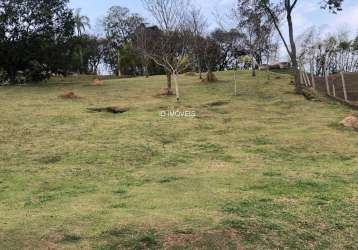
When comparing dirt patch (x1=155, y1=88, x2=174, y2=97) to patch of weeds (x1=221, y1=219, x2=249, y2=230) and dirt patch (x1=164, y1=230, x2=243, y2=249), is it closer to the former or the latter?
patch of weeds (x1=221, y1=219, x2=249, y2=230)

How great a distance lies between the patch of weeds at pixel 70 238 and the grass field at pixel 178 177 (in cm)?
2

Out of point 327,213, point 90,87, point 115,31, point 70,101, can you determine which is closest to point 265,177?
point 327,213

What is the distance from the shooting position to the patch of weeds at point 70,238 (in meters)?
5.99

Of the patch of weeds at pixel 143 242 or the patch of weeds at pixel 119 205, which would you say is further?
the patch of weeds at pixel 119 205

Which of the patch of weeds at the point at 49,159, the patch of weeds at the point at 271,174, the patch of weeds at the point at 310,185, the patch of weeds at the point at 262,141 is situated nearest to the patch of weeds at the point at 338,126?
the patch of weeds at the point at 262,141

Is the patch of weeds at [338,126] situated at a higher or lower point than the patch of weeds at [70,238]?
lower

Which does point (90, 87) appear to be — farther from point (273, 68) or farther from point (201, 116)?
point (273, 68)

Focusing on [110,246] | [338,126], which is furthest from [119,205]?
[338,126]

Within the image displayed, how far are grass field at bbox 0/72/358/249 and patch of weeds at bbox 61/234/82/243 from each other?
23 millimetres

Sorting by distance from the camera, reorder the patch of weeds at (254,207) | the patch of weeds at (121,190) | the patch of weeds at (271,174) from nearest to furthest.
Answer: the patch of weeds at (254,207) → the patch of weeds at (121,190) → the patch of weeds at (271,174)

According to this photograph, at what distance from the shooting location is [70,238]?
6055mm

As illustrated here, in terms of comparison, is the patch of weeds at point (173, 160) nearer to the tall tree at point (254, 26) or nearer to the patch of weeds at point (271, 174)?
the patch of weeds at point (271, 174)

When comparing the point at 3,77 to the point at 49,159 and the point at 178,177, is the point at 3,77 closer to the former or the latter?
the point at 49,159

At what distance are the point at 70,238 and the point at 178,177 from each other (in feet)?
13.5
